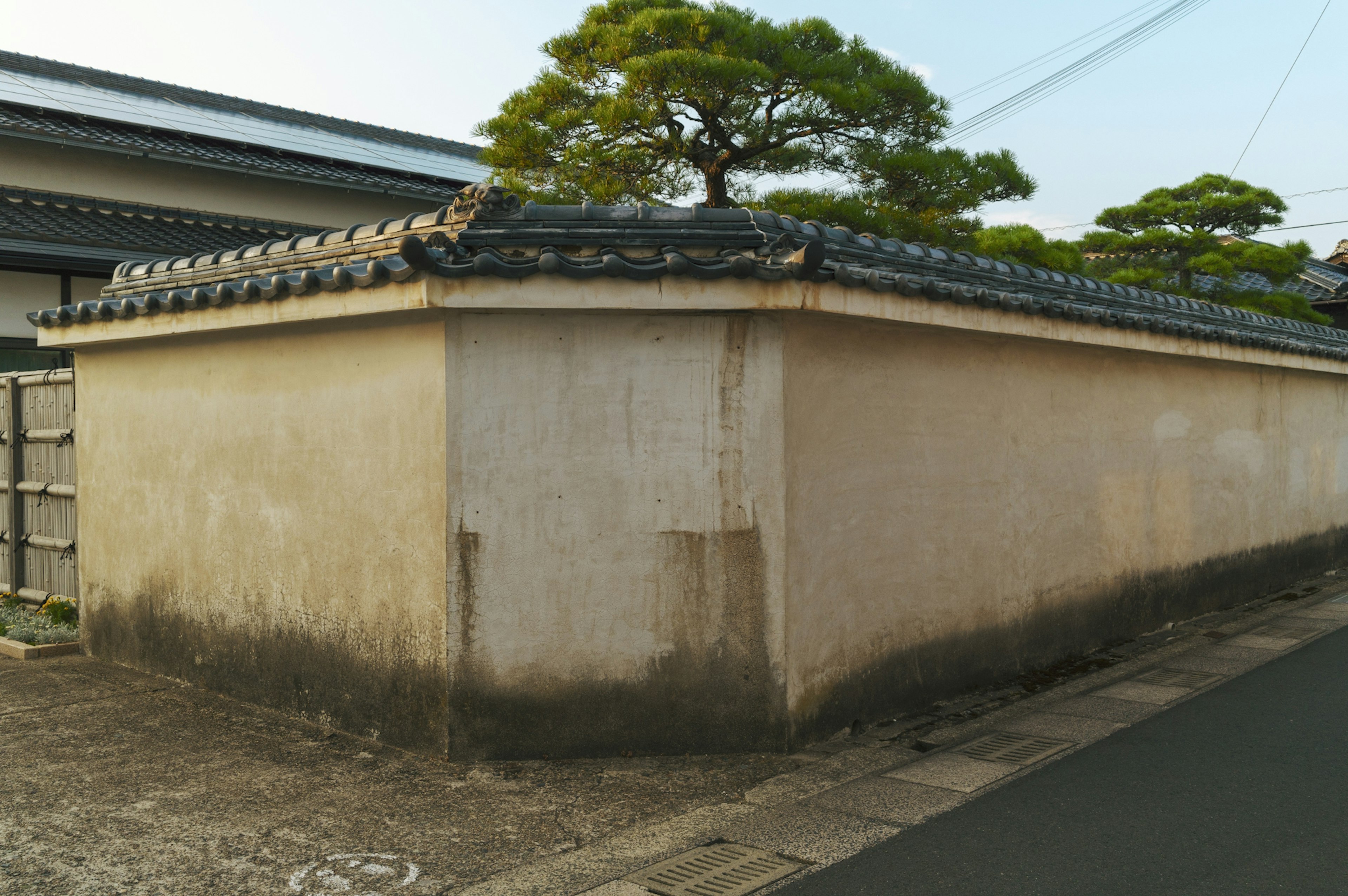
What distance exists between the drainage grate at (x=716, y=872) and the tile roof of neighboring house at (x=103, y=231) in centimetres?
1050

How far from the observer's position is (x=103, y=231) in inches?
494

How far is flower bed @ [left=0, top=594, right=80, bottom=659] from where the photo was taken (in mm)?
8555

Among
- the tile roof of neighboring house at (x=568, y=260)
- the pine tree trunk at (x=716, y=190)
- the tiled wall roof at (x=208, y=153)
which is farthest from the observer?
the pine tree trunk at (x=716, y=190)

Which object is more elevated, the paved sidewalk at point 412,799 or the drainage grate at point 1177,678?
the paved sidewalk at point 412,799

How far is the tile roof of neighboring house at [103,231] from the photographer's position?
444 inches

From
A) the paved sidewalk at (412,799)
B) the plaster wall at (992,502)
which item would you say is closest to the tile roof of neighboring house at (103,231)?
the paved sidewalk at (412,799)

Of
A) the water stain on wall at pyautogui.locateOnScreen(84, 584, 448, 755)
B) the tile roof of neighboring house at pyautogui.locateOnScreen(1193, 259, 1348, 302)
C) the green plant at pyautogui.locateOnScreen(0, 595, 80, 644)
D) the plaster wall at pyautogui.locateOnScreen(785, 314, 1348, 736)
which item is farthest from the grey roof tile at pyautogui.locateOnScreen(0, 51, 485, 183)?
the tile roof of neighboring house at pyautogui.locateOnScreen(1193, 259, 1348, 302)

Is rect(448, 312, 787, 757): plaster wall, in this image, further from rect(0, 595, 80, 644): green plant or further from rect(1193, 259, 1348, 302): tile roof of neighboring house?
rect(1193, 259, 1348, 302): tile roof of neighboring house

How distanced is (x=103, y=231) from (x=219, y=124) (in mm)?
6428

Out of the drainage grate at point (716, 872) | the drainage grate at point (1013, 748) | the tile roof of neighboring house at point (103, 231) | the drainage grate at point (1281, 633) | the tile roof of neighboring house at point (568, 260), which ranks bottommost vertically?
the drainage grate at point (1281, 633)

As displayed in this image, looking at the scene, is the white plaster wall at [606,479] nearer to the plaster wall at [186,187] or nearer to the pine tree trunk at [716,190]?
the pine tree trunk at [716,190]

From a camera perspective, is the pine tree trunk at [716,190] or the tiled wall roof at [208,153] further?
the pine tree trunk at [716,190]

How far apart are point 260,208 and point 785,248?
13.8 meters

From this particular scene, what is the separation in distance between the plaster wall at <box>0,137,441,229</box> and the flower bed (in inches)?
253
